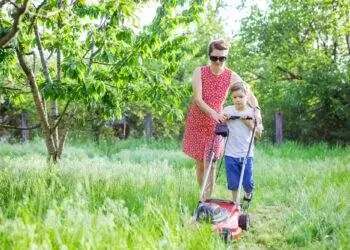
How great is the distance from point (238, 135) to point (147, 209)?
1831mm

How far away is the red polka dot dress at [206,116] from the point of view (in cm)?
626

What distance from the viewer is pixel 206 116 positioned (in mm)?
6305

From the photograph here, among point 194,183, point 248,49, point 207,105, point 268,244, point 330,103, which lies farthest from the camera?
point 248,49

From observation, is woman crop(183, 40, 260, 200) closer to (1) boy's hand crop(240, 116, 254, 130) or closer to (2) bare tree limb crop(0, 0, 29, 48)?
(1) boy's hand crop(240, 116, 254, 130)

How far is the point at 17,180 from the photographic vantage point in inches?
257

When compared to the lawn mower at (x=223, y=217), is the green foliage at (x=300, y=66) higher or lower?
higher

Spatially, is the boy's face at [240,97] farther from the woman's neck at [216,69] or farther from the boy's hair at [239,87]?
the woman's neck at [216,69]

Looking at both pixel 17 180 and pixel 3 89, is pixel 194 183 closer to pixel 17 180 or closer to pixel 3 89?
pixel 17 180

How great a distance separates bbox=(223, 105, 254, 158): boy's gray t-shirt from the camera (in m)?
6.14

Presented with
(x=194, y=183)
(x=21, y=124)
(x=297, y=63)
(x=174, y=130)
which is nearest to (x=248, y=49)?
(x=297, y=63)

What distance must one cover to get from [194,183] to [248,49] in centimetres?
1314

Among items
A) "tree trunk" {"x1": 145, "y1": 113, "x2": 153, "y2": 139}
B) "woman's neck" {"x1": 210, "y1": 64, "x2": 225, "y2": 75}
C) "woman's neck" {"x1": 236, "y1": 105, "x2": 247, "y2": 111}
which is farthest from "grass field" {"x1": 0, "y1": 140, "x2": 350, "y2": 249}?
"tree trunk" {"x1": 145, "y1": 113, "x2": 153, "y2": 139}

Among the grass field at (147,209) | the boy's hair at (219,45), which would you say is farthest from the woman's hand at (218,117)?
the grass field at (147,209)

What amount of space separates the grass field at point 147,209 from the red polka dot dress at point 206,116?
24.0 inches
